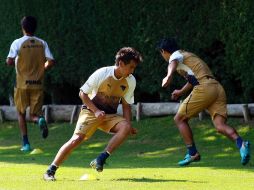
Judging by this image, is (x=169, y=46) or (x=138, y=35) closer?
(x=169, y=46)

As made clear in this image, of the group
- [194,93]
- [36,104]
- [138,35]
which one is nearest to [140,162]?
[194,93]

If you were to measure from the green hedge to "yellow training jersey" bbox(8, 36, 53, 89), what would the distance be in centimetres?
319

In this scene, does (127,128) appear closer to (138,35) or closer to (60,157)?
(60,157)

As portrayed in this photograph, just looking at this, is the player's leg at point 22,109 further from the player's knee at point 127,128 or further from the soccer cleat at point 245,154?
the player's knee at point 127,128

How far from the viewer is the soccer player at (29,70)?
15891 millimetres

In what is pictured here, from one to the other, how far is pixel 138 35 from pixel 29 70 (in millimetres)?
3566

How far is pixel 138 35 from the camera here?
18.8 meters

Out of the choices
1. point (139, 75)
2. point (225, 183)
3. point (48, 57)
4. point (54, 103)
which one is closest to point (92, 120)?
point (225, 183)

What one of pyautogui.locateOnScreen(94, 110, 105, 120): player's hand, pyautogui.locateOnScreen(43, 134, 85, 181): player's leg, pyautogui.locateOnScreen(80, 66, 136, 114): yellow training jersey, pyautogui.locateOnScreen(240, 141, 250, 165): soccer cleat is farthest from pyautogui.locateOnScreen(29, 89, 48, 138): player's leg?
pyautogui.locateOnScreen(94, 110, 105, 120): player's hand

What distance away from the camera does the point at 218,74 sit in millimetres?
17734

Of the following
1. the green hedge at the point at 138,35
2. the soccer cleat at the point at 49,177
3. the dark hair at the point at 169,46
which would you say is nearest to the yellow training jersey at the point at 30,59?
the green hedge at the point at 138,35

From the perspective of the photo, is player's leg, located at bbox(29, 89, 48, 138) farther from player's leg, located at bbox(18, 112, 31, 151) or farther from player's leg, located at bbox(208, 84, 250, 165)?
player's leg, located at bbox(208, 84, 250, 165)

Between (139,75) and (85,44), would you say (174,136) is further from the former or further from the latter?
(85,44)

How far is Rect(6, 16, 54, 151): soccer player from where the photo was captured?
15.9 metres
